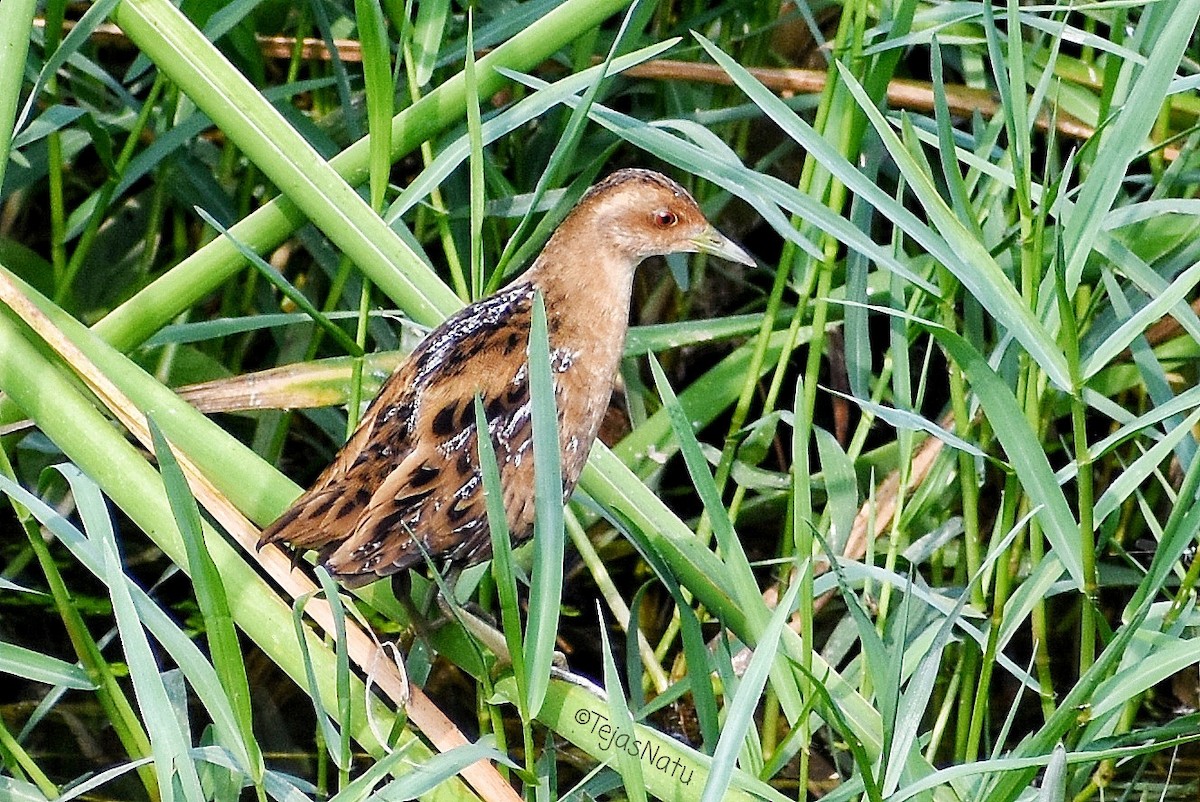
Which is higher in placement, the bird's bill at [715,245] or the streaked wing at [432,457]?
the bird's bill at [715,245]

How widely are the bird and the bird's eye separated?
2 centimetres

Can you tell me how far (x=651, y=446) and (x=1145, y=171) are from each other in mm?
1146

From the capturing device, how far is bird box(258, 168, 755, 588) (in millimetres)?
2002

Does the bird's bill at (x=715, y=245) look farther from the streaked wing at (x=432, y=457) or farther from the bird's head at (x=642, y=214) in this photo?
the streaked wing at (x=432, y=457)

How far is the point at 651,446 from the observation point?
281 centimetres

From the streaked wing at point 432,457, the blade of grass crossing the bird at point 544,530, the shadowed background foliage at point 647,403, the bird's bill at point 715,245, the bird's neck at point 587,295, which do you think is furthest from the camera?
the bird's bill at point 715,245

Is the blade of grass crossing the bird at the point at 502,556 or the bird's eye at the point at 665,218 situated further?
the bird's eye at the point at 665,218

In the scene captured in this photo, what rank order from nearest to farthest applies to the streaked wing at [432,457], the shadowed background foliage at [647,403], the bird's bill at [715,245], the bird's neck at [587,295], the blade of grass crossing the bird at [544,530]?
the blade of grass crossing the bird at [544,530] → the shadowed background foliage at [647,403] → the streaked wing at [432,457] → the bird's neck at [587,295] → the bird's bill at [715,245]

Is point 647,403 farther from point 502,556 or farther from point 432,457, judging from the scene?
point 502,556

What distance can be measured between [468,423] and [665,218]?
496mm

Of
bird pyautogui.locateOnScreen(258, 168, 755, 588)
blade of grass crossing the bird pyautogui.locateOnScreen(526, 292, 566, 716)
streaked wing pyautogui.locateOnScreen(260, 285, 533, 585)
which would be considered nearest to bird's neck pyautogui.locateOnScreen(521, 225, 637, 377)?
bird pyautogui.locateOnScreen(258, 168, 755, 588)

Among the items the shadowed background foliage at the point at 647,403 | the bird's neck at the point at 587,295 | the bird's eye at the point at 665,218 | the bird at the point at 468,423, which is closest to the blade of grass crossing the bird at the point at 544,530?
the shadowed background foliage at the point at 647,403

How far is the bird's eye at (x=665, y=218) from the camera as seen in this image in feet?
7.86

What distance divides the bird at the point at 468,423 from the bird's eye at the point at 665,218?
25mm
